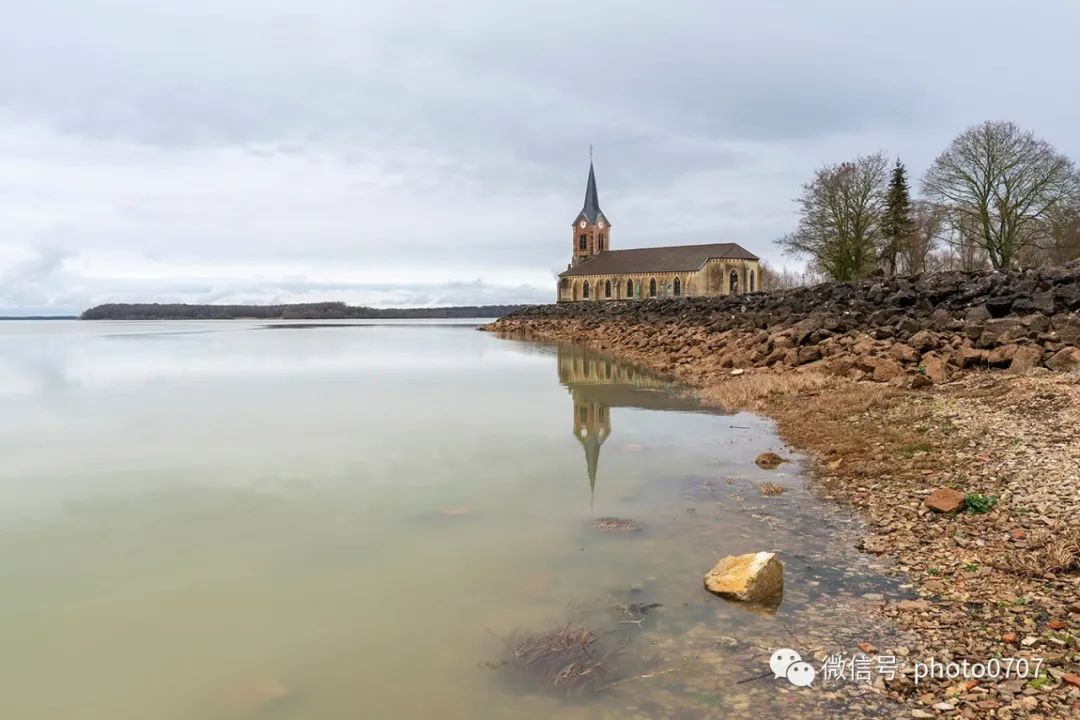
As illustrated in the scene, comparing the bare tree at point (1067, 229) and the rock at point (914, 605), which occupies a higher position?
the bare tree at point (1067, 229)

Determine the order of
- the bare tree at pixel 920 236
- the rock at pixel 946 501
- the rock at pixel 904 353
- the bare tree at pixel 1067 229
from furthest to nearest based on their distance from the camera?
the bare tree at pixel 920 236, the bare tree at pixel 1067 229, the rock at pixel 904 353, the rock at pixel 946 501

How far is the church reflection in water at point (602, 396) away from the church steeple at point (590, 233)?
66.9m

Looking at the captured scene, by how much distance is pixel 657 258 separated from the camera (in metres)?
79.4

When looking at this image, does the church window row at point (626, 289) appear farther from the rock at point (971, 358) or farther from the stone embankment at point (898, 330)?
the rock at point (971, 358)

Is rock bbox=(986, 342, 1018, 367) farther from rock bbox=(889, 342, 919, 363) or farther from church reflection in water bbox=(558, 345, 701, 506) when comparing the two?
church reflection in water bbox=(558, 345, 701, 506)

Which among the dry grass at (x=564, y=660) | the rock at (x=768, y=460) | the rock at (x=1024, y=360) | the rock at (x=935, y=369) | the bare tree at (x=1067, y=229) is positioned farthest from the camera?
the bare tree at (x=1067, y=229)

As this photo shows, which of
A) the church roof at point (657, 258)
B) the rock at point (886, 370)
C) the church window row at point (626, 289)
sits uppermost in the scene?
the church roof at point (657, 258)

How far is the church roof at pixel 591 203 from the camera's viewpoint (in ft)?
308

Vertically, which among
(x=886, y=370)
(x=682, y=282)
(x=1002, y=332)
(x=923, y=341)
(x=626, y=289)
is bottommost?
(x=886, y=370)

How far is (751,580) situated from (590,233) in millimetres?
90071

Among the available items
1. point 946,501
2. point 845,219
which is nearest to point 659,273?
point 845,219

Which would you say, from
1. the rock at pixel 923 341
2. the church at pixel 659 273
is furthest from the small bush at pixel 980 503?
the church at pixel 659 273

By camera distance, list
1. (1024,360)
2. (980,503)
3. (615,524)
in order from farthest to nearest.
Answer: (1024,360) < (615,524) < (980,503)

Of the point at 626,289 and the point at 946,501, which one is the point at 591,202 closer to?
the point at 626,289
